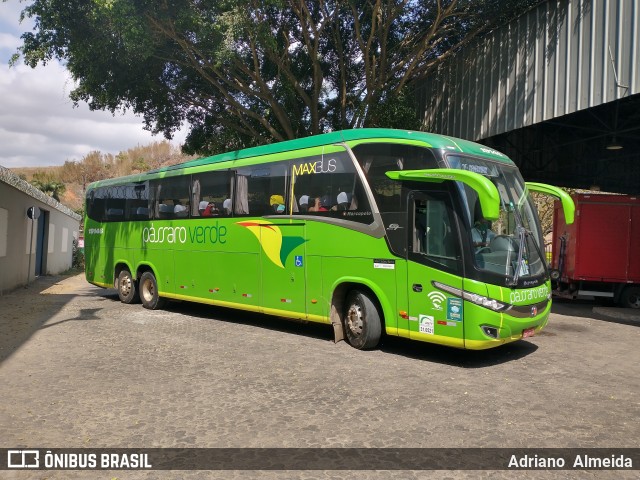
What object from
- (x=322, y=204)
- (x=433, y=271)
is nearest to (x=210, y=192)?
(x=322, y=204)

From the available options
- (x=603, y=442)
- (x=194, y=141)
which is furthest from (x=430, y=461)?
(x=194, y=141)

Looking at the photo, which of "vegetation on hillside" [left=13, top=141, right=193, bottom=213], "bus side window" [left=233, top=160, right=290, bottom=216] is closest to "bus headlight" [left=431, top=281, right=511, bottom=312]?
"bus side window" [left=233, top=160, right=290, bottom=216]

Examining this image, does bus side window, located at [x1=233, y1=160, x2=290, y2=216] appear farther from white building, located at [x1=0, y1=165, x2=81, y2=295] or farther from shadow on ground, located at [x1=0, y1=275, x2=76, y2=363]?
white building, located at [x1=0, y1=165, x2=81, y2=295]

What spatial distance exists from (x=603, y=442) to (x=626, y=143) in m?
17.8

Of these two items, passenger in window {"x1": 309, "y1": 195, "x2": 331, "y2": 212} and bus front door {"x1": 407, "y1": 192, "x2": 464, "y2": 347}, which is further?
passenger in window {"x1": 309, "y1": 195, "x2": 331, "y2": 212}

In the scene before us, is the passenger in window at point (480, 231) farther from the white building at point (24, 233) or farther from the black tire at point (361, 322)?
the white building at point (24, 233)

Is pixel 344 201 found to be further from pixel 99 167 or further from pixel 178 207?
pixel 99 167

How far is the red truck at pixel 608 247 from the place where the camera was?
14.7m

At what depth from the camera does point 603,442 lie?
475 cm

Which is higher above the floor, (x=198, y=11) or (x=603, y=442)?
(x=198, y=11)

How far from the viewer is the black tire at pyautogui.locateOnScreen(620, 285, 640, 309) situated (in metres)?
14.8

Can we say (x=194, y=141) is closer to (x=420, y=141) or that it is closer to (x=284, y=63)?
(x=284, y=63)

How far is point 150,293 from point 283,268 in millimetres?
5267

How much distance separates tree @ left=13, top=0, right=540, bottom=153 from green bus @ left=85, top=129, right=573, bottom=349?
3786 mm
